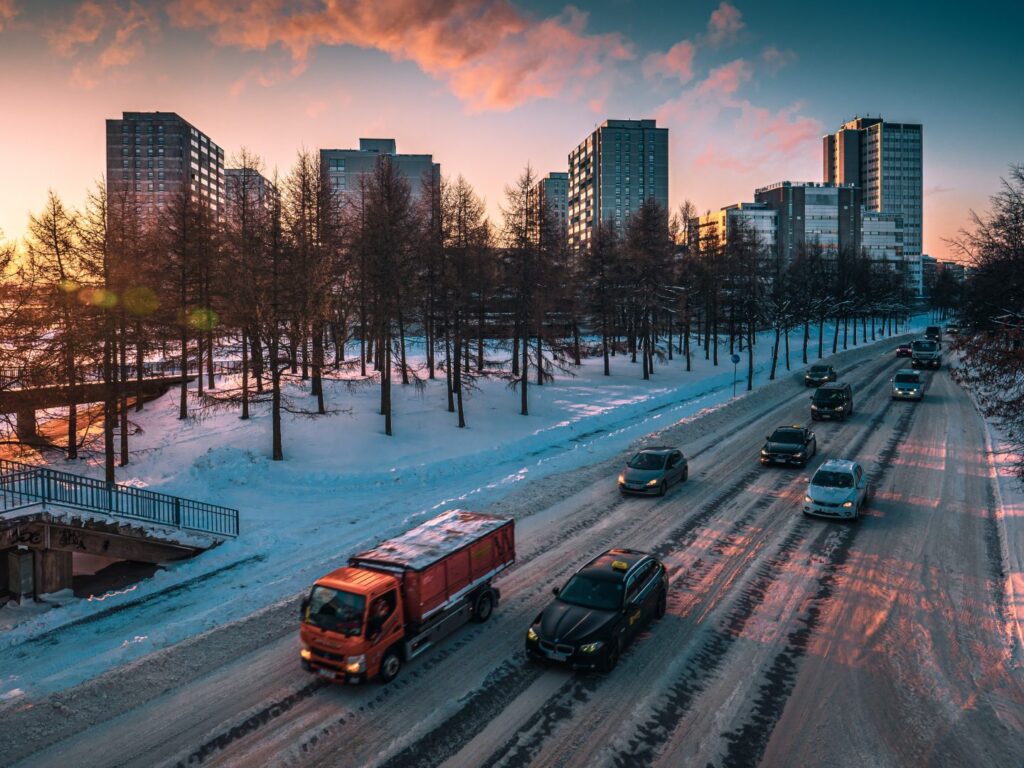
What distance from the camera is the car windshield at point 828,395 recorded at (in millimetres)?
36656

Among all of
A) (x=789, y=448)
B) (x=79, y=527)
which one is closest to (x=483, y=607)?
(x=79, y=527)

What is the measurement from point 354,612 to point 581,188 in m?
198

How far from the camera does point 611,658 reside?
12.1 metres

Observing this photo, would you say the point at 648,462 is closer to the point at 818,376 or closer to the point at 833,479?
the point at 833,479

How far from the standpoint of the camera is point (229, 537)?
65.4ft

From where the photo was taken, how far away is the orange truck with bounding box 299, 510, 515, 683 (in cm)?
1156

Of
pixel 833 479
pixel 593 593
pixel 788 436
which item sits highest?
pixel 788 436

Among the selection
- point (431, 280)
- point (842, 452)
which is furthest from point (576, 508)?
point (431, 280)

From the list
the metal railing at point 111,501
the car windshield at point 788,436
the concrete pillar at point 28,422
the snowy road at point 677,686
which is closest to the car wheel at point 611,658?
the snowy road at point 677,686

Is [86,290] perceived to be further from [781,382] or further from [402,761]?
[781,382]

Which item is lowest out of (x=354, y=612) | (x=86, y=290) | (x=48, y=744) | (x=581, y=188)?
(x=48, y=744)

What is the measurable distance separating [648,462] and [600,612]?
40.1 feet

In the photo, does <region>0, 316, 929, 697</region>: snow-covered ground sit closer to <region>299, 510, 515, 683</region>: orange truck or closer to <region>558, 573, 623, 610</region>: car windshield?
<region>299, 510, 515, 683</region>: orange truck

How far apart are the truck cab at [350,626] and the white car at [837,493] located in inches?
568
